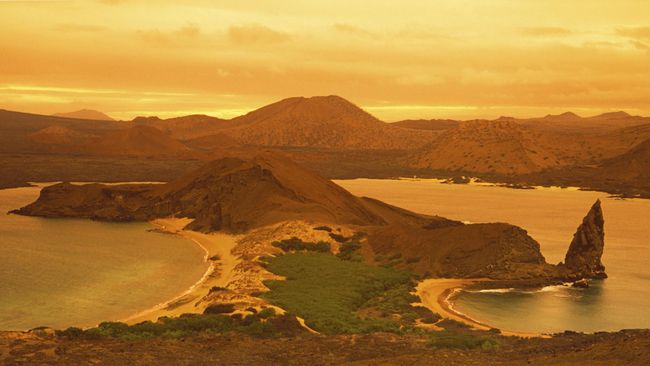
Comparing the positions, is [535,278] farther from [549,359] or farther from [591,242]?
[549,359]

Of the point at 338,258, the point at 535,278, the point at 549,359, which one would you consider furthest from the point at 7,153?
the point at 549,359

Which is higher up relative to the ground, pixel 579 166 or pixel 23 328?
pixel 579 166

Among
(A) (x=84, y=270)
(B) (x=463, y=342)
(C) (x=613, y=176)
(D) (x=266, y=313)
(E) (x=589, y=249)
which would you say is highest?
(C) (x=613, y=176)

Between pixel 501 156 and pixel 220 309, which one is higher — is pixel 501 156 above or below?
above

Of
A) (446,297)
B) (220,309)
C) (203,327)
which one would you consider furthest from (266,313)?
(446,297)

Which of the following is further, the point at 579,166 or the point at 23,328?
the point at 579,166

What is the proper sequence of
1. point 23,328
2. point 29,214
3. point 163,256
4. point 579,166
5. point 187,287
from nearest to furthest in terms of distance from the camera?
point 23,328 < point 187,287 < point 163,256 < point 29,214 < point 579,166

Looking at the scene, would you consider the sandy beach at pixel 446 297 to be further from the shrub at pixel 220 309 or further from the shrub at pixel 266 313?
the shrub at pixel 220 309

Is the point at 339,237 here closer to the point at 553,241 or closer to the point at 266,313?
the point at 553,241
